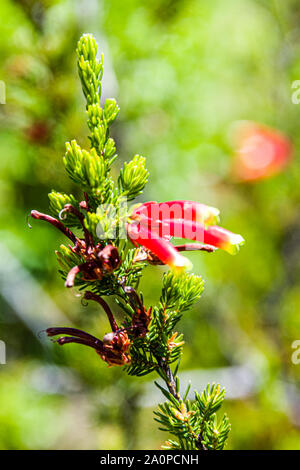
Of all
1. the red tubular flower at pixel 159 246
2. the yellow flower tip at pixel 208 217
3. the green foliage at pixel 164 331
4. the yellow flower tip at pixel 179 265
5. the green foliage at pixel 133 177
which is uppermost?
the green foliage at pixel 133 177

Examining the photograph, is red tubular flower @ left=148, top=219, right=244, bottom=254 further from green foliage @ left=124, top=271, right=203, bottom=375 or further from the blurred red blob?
the blurred red blob

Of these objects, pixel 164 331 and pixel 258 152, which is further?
pixel 258 152

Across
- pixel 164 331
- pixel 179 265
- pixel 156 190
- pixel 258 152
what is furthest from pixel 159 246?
pixel 258 152

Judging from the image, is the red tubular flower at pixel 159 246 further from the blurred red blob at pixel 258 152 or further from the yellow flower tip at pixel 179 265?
the blurred red blob at pixel 258 152

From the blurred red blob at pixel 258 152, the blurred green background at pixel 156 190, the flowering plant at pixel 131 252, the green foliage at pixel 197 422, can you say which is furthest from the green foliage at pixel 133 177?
the blurred red blob at pixel 258 152

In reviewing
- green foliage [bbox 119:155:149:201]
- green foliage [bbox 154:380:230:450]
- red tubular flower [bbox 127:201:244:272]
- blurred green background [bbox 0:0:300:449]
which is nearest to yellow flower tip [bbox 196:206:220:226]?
red tubular flower [bbox 127:201:244:272]

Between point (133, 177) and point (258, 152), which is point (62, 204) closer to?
point (133, 177)
